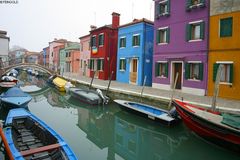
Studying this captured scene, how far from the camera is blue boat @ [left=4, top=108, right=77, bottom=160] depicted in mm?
5055

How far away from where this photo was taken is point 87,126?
1077 cm

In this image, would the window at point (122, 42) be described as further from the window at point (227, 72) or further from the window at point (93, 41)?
the window at point (227, 72)

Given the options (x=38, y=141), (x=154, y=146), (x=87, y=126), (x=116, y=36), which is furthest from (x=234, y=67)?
(x=116, y=36)

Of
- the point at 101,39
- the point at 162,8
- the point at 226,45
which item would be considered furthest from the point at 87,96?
the point at 101,39

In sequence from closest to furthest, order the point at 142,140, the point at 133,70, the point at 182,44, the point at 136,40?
the point at 142,140, the point at 182,44, the point at 136,40, the point at 133,70

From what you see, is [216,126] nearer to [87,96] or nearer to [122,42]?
[87,96]

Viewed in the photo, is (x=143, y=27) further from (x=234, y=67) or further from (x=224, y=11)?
(x=234, y=67)

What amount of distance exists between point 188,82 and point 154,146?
806cm

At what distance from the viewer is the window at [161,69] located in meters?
16.8

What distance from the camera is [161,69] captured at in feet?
57.6

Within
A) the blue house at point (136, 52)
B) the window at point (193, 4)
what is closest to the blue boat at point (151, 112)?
the blue house at point (136, 52)

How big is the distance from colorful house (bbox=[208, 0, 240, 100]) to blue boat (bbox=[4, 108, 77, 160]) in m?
10.7

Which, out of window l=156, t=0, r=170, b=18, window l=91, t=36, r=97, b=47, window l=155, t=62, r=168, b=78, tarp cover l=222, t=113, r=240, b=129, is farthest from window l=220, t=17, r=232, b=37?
window l=91, t=36, r=97, b=47

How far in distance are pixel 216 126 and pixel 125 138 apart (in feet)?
12.1
